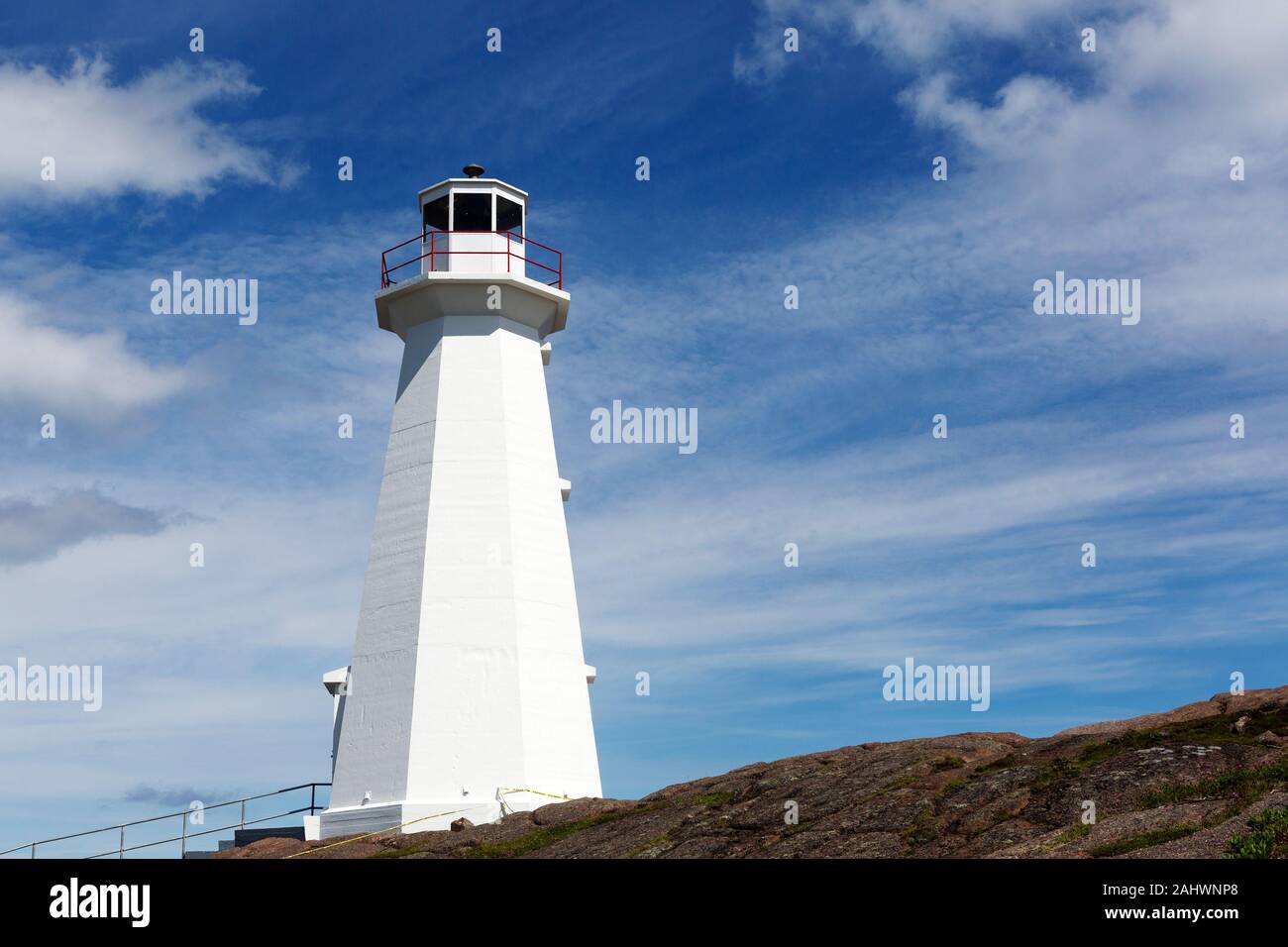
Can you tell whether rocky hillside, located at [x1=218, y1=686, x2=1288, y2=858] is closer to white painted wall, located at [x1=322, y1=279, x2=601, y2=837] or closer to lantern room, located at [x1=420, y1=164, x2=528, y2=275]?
white painted wall, located at [x1=322, y1=279, x2=601, y2=837]

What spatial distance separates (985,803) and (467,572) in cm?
1644

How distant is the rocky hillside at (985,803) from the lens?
61.2 ft

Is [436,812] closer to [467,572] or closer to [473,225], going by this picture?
[467,572]

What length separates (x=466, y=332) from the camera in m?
36.7

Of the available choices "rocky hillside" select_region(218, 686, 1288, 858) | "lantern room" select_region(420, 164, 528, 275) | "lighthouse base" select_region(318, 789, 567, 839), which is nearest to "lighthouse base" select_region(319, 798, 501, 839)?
"lighthouse base" select_region(318, 789, 567, 839)

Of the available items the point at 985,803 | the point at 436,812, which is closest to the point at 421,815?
the point at 436,812

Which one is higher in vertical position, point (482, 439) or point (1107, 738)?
point (482, 439)

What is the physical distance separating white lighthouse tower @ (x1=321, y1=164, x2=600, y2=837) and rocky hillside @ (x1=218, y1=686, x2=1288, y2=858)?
12.9 ft

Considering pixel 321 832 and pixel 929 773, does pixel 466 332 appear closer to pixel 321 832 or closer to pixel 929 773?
pixel 321 832

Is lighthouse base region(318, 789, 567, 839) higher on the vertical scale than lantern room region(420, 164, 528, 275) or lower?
lower

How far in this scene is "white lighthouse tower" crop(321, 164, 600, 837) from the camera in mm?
33094
